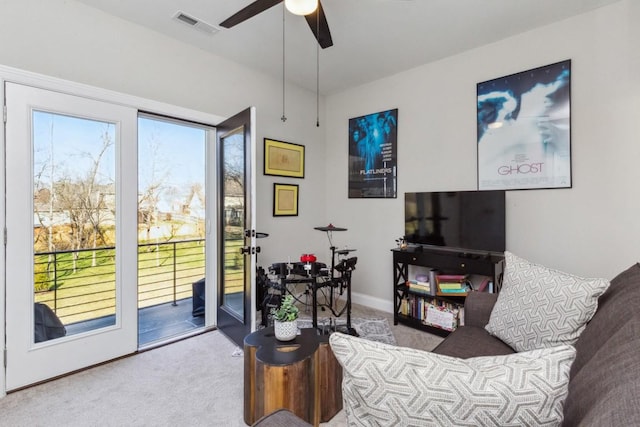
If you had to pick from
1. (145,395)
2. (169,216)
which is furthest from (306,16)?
(169,216)

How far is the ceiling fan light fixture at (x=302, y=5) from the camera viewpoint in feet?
5.89

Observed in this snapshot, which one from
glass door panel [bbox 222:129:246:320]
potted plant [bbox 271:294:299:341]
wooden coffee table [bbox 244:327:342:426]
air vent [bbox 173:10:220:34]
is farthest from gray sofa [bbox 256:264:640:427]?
air vent [bbox 173:10:220:34]

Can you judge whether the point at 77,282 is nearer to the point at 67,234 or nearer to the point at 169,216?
the point at 67,234

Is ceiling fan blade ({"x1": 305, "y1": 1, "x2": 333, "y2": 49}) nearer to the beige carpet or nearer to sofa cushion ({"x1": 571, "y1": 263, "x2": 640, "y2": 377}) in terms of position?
sofa cushion ({"x1": 571, "y1": 263, "x2": 640, "y2": 377})

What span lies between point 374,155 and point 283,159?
117 cm

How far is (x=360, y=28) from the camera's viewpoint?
272cm

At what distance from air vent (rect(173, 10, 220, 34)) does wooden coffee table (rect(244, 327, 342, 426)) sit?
2.60 metres

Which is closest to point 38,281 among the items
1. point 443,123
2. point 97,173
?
point 97,173

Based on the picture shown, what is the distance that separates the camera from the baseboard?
12.2ft

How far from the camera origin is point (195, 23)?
2627 millimetres

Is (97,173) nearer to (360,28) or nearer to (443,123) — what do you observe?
(360,28)

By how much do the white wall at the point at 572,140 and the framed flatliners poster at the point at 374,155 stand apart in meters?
0.10

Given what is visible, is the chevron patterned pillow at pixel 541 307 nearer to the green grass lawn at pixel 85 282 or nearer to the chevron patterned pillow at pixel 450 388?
the chevron patterned pillow at pixel 450 388

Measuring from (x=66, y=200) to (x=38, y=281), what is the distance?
0.63 m
